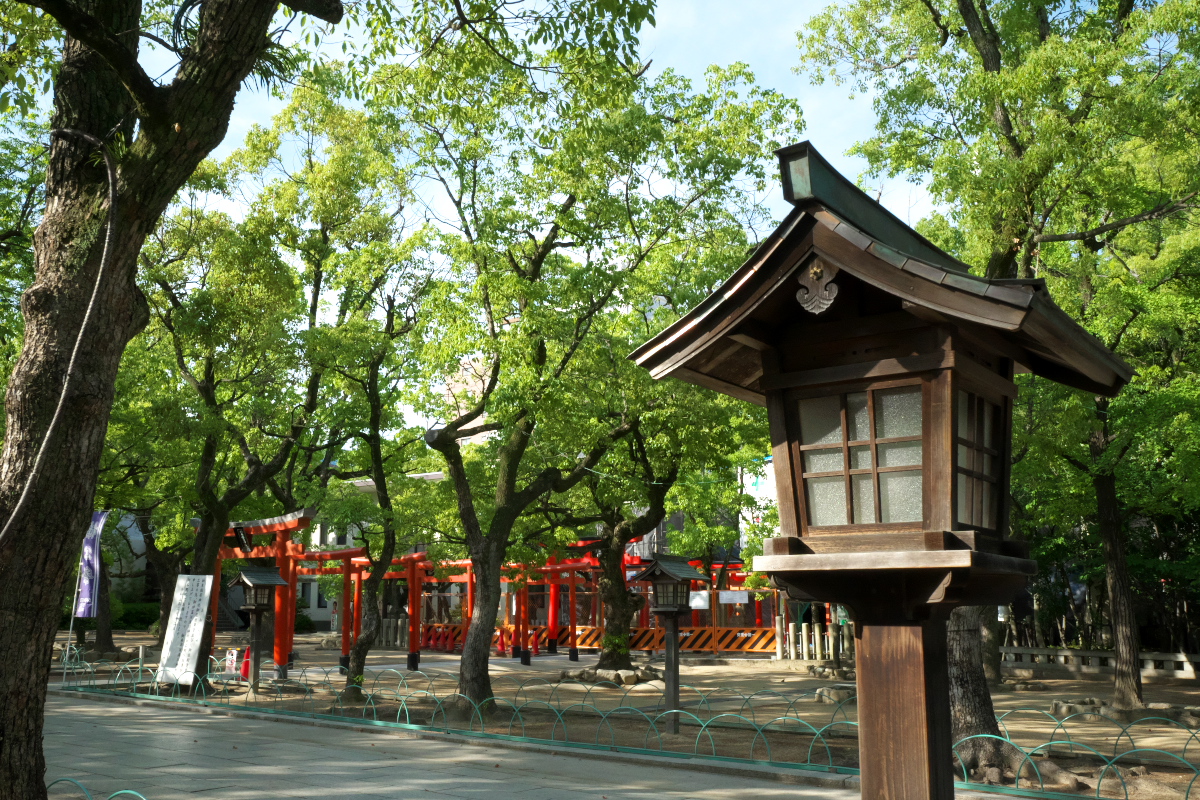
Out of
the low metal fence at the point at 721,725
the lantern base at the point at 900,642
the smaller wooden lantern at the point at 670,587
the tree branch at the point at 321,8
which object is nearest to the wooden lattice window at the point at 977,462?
the lantern base at the point at 900,642

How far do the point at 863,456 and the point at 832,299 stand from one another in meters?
0.88

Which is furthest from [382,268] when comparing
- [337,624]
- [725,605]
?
[337,624]

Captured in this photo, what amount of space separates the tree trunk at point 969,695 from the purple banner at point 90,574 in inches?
539

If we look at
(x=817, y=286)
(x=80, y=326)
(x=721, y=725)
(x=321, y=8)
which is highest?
(x=321, y=8)

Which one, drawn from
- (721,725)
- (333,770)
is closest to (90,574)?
(333,770)

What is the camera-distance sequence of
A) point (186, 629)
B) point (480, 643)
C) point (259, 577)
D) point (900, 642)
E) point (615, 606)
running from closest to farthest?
point (900, 642) → point (480, 643) → point (186, 629) → point (259, 577) → point (615, 606)

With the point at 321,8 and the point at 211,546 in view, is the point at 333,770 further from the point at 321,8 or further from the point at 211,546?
the point at 211,546

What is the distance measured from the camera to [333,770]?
11.1 m

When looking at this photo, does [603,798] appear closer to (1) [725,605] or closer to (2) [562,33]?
(2) [562,33]

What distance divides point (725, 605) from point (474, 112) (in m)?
24.4

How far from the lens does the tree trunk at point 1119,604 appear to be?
16422 mm

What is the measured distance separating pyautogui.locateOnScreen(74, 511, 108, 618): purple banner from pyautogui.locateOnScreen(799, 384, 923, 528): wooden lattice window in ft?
48.0

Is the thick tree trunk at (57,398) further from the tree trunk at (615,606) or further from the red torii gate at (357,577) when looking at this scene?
the tree trunk at (615,606)

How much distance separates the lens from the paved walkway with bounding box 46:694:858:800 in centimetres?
976
